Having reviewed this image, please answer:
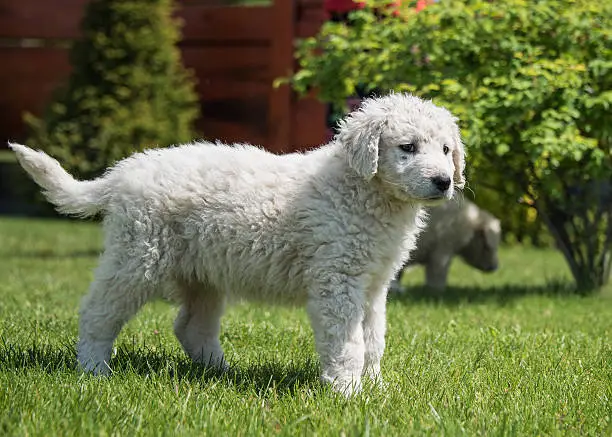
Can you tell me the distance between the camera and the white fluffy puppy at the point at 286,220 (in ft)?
12.9

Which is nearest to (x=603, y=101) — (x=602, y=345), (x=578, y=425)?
(x=602, y=345)

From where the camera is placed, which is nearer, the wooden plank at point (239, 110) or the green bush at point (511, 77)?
the green bush at point (511, 77)

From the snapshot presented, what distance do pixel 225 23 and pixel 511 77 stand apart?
23.5ft

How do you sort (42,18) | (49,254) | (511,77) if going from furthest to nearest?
(42,18) → (49,254) → (511,77)

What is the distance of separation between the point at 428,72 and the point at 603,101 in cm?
134

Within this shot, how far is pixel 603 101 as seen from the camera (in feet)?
21.1

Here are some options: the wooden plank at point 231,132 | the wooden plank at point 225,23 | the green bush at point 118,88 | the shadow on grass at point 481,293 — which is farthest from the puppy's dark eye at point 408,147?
the wooden plank at point 231,132

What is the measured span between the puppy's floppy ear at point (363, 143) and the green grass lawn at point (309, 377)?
3.05 ft

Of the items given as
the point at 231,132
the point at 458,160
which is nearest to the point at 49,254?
the point at 231,132

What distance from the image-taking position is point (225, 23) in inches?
515

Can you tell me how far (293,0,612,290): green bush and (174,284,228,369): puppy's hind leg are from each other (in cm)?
253

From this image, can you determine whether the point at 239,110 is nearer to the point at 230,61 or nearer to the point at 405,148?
the point at 230,61

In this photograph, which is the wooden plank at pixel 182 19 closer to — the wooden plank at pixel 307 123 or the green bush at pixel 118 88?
the green bush at pixel 118 88

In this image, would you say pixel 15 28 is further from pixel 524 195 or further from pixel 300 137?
pixel 524 195
